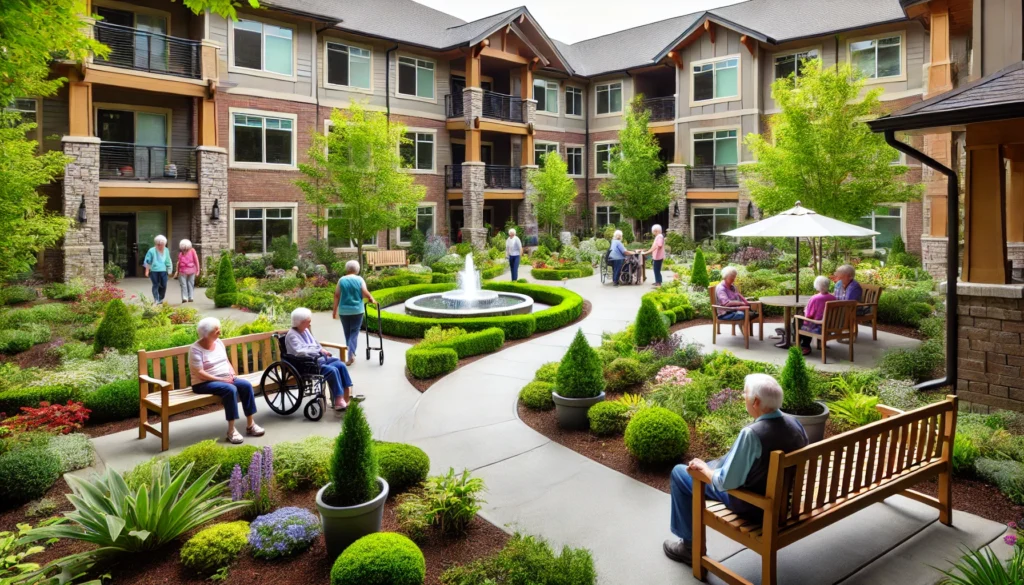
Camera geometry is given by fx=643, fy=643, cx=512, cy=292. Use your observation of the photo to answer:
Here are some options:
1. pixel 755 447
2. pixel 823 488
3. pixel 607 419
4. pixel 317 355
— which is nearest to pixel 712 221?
pixel 607 419

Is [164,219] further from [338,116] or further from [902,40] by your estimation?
[902,40]

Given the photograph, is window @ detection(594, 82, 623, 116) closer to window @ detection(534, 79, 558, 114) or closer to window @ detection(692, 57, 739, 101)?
window @ detection(534, 79, 558, 114)

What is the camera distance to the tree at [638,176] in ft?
99.7

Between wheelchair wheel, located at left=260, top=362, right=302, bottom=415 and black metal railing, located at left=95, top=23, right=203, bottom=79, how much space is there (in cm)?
1644

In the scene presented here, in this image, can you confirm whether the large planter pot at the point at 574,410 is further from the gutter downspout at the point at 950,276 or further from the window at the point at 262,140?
the window at the point at 262,140

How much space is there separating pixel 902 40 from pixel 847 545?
Answer: 2653 cm

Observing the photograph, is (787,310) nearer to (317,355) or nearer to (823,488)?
(823,488)

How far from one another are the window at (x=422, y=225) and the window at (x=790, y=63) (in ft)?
54.8

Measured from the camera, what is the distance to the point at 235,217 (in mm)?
23250

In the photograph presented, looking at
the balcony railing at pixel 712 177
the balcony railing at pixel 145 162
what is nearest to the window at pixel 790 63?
the balcony railing at pixel 712 177

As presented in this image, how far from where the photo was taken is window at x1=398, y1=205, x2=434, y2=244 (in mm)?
28344

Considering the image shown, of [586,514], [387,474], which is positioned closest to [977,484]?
[586,514]

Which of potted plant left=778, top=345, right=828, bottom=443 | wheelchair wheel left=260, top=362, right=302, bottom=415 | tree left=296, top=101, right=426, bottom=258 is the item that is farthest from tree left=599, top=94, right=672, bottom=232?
potted plant left=778, top=345, right=828, bottom=443

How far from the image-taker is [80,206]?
19.0 metres
